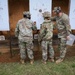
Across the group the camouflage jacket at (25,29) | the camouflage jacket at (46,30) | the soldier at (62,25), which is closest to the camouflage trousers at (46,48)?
the camouflage jacket at (46,30)

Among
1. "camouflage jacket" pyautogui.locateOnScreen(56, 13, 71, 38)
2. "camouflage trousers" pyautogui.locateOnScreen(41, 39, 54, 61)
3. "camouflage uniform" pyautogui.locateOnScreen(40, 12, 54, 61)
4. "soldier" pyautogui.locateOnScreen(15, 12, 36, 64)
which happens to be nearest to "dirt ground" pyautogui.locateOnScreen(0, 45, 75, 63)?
"camouflage trousers" pyautogui.locateOnScreen(41, 39, 54, 61)

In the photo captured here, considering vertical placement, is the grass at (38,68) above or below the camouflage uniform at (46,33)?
below

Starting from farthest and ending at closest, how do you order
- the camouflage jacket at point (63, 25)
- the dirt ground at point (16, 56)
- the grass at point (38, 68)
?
the dirt ground at point (16, 56) → the camouflage jacket at point (63, 25) → the grass at point (38, 68)

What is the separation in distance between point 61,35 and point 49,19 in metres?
0.62

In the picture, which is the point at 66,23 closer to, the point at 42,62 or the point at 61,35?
the point at 61,35

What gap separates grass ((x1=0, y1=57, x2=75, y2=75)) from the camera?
20.3 ft

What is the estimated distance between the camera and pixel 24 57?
6.76 m

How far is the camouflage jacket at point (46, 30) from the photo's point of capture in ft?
21.4

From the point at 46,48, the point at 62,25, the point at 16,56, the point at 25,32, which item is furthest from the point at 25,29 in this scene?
the point at 16,56

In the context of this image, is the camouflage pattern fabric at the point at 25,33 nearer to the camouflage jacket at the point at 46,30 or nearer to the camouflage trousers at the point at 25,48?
the camouflage trousers at the point at 25,48

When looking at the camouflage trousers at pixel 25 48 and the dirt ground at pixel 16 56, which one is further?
the dirt ground at pixel 16 56

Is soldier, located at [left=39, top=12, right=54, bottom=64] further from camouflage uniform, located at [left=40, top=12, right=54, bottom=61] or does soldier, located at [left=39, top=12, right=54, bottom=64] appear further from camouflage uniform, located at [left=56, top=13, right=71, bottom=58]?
camouflage uniform, located at [left=56, top=13, right=71, bottom=58]

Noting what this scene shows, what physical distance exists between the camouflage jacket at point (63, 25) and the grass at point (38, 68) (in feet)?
3.00

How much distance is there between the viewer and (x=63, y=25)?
21.5ft
